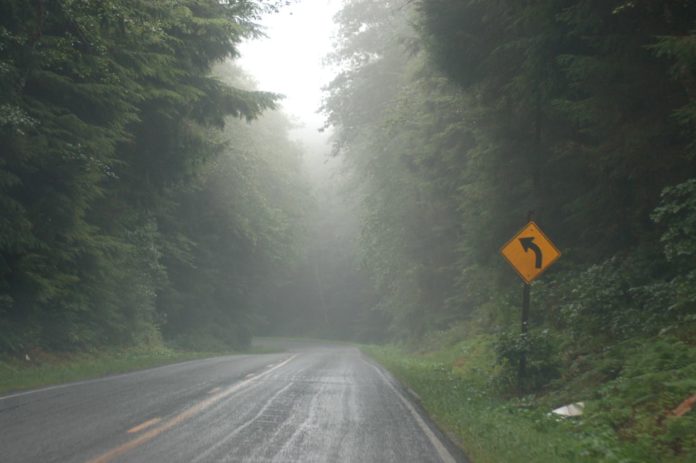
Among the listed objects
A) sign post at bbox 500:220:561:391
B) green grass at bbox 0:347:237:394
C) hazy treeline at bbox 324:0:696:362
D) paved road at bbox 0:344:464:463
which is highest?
hazy treeline at bbox 324:0:696:362

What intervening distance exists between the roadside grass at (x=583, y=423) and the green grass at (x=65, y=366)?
779 centimetres

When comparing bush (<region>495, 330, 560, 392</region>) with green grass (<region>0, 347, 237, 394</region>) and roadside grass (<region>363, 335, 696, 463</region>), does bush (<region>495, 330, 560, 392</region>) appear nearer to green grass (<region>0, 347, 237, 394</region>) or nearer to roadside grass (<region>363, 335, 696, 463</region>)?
roadside grass (<region>363, 335, 696, 463</region>)

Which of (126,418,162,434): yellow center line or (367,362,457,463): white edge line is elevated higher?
(126,418,162,434): yellow center line

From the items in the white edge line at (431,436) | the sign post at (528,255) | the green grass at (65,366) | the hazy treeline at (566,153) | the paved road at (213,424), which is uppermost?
the hazy treeline at (566,153)

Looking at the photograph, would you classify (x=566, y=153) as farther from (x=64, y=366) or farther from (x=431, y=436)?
(x=64, y=366)

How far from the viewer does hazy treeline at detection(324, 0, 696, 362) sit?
35.4 feet

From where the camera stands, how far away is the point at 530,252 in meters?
11.8

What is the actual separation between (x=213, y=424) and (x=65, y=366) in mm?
10718

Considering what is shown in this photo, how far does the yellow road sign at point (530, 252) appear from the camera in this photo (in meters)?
11.7

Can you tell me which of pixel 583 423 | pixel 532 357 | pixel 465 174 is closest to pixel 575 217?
pixel 532 357

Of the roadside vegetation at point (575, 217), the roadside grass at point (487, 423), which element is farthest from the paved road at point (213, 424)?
the roadside vegetation at point (575, 217)

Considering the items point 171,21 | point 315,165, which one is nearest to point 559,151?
point 171,21

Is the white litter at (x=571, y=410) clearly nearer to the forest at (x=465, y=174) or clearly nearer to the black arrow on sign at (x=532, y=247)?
the forest at (x=465, y=174)

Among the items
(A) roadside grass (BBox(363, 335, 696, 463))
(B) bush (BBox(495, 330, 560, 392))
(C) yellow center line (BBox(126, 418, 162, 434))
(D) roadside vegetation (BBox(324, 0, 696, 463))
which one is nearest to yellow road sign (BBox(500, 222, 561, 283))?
(D) roadside vegetation (BBox(324, 0, 696, 463))
